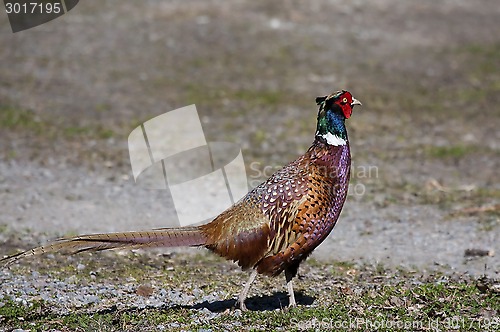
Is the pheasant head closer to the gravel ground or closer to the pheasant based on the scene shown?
the pheasant

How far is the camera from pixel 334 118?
A: 225 inches

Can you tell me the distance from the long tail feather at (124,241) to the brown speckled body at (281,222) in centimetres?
13

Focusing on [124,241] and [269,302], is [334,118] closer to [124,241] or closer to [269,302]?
[269,302]

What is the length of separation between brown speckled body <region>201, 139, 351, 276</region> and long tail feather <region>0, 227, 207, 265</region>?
0.13 metres

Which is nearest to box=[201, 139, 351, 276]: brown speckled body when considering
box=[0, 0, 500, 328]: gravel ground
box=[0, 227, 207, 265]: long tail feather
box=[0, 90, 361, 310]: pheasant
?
box=[0, 90, 361, 310]: pheasant

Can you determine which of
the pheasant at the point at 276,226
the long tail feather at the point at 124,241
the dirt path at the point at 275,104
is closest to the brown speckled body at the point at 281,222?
the pheasant at the point at 276,226

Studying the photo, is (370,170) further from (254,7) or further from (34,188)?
(254,7)

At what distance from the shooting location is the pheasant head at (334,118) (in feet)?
18.7

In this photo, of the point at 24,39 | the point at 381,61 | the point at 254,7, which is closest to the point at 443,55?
the point at 381,61

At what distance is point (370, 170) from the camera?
10211 mm

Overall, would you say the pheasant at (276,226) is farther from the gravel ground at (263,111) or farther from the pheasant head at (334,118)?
the gravel ground at (263,111)

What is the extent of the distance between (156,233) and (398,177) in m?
5.35

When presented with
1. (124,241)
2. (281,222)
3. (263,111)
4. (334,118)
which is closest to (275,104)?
(263,111)

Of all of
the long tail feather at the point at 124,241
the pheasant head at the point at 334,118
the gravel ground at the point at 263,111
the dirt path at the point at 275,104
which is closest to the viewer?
the long tail feather at the point at 124,241
